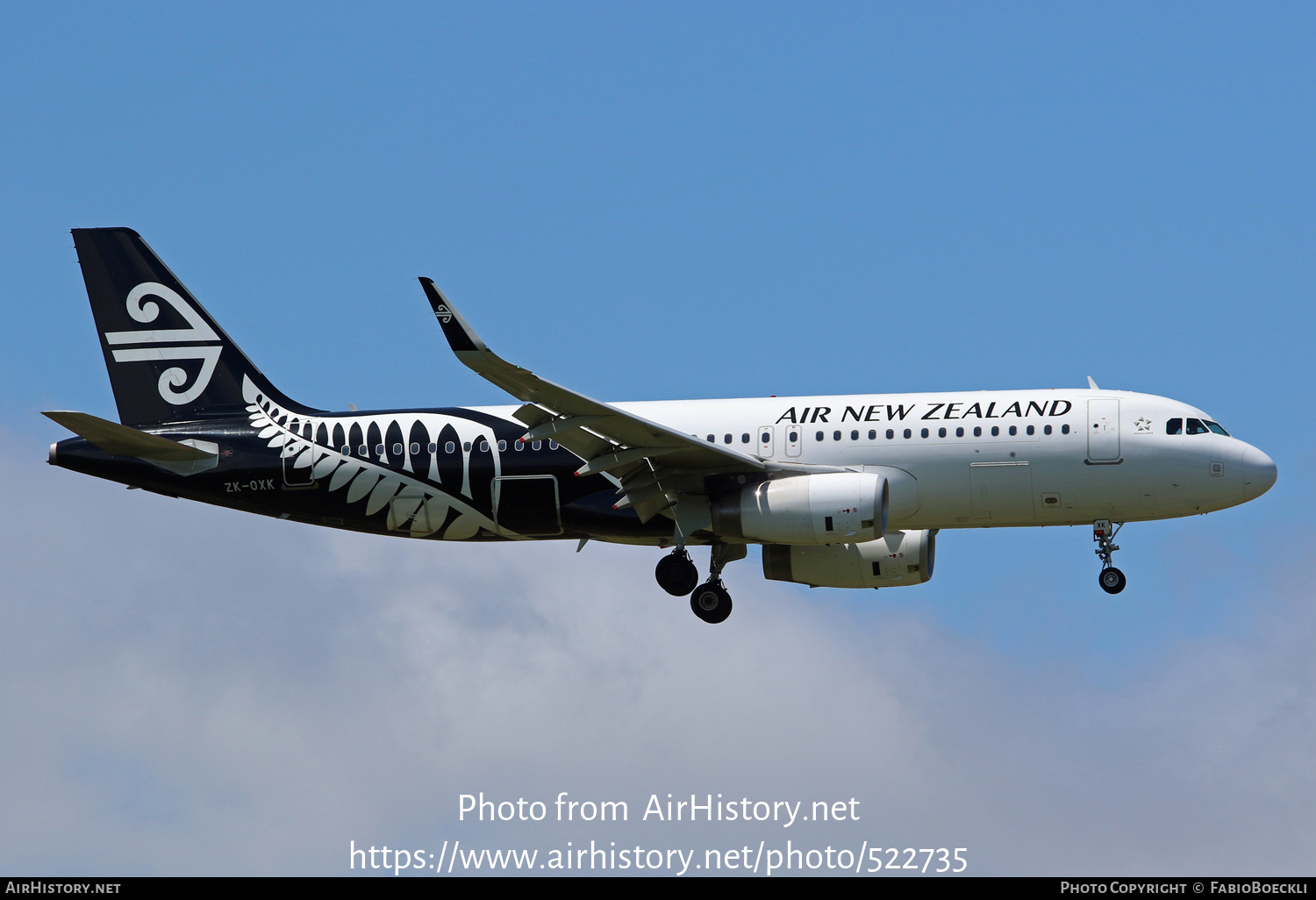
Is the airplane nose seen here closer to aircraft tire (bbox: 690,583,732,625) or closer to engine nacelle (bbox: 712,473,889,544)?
engine nacelle (bbox: 712,473,889,544)

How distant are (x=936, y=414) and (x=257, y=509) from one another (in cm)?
1674

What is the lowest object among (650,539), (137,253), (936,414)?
(650,539)

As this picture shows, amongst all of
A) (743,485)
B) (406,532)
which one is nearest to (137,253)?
(406,532)

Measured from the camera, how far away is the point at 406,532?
42.4 metres

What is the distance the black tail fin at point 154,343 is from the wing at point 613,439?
28.8 feet

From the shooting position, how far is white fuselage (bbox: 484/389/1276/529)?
38719 millimetres

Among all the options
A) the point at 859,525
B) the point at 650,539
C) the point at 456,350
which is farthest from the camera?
the point at 650,539

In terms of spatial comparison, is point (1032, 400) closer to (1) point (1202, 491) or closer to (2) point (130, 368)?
(1) point (1202, 491)

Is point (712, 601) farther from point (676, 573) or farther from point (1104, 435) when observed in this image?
point (1104, 435)

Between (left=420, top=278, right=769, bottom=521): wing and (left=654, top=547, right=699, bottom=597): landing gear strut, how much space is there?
3.67 feet

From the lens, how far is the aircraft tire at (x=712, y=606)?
40.9 metres

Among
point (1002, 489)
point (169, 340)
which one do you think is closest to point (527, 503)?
point (1002, 489)
